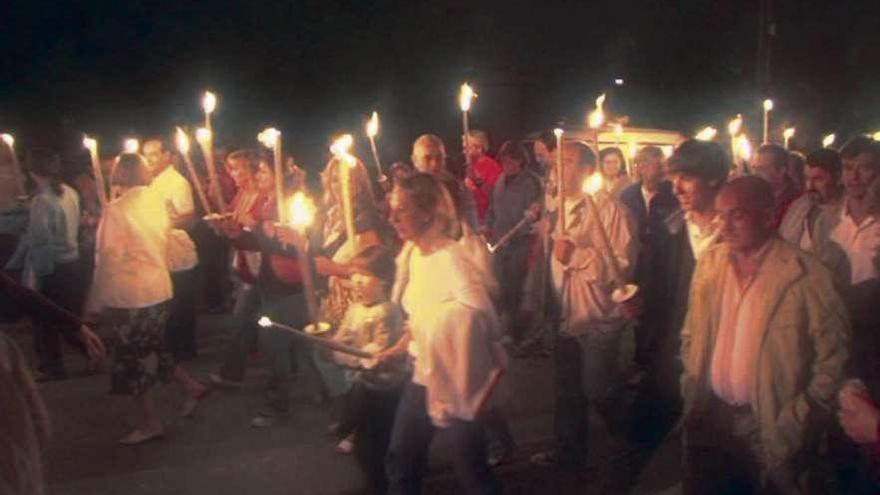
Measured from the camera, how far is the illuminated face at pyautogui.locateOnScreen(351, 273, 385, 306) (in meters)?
5.98

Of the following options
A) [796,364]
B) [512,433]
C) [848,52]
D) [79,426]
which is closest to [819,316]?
[796,364]

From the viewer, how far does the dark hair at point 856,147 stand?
591 cm

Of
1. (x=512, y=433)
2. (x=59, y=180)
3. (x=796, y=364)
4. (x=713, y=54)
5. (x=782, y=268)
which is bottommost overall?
(x=512, y=433)

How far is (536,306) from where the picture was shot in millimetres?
9391

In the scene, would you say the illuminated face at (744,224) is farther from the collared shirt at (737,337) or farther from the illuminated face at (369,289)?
the illuminated face at (369,289)

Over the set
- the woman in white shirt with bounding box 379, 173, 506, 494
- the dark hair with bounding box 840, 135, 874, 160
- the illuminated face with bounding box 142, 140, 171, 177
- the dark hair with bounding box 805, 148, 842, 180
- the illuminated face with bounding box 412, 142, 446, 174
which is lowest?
the woman in white shirt with bounding box 379, 173, 506, 494

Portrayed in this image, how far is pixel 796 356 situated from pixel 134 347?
462cm

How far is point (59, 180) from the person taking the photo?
9.51m

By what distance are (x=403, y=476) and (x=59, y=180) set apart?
19.1ft

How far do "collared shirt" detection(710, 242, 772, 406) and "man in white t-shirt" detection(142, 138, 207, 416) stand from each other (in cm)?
500

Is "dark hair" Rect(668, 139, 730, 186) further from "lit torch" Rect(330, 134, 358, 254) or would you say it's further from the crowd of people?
"lit torch" Rect(330, 134, 358, 254)

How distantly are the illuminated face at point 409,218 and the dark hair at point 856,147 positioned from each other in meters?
2.49

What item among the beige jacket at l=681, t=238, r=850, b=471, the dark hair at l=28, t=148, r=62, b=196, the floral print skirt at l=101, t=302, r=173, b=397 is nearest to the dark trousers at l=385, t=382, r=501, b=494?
the beige jacket at l=681, t=238, r=850, b=471

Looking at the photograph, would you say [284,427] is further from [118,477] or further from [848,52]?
[848,52]
